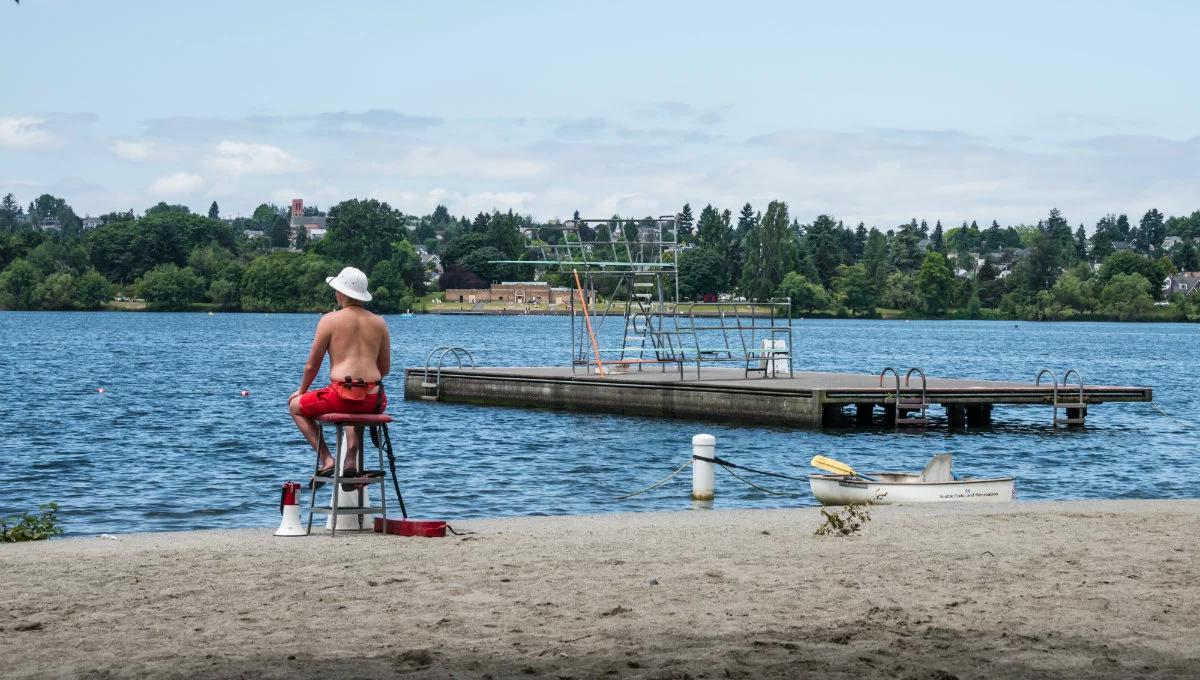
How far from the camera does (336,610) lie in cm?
921

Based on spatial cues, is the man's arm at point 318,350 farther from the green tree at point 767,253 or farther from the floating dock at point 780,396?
the green tree at point 767,253

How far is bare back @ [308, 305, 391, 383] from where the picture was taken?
11.6 meters

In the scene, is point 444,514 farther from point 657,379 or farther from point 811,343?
point 811,343

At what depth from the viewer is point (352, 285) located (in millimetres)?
12195

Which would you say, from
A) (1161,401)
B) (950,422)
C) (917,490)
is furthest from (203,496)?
(1161,401)

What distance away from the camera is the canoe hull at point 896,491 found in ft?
56.6

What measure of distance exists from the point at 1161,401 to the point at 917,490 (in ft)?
125

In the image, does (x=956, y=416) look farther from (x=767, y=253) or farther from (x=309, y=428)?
(x=767, y=253)

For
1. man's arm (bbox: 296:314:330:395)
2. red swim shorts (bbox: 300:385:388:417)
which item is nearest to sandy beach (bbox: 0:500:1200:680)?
red swim shorts (bbox: 300:385:388:417)

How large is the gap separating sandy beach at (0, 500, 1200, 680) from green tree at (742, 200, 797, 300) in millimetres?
181323

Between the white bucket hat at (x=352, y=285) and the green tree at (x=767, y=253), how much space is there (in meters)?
182

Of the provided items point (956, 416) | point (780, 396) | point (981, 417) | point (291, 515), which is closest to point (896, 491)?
point (291, 515)

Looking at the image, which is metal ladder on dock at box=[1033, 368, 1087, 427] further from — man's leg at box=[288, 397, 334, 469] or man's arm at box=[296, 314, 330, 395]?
man's arm at box=[296, 314, 330, 395]

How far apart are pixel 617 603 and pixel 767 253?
186947mm
